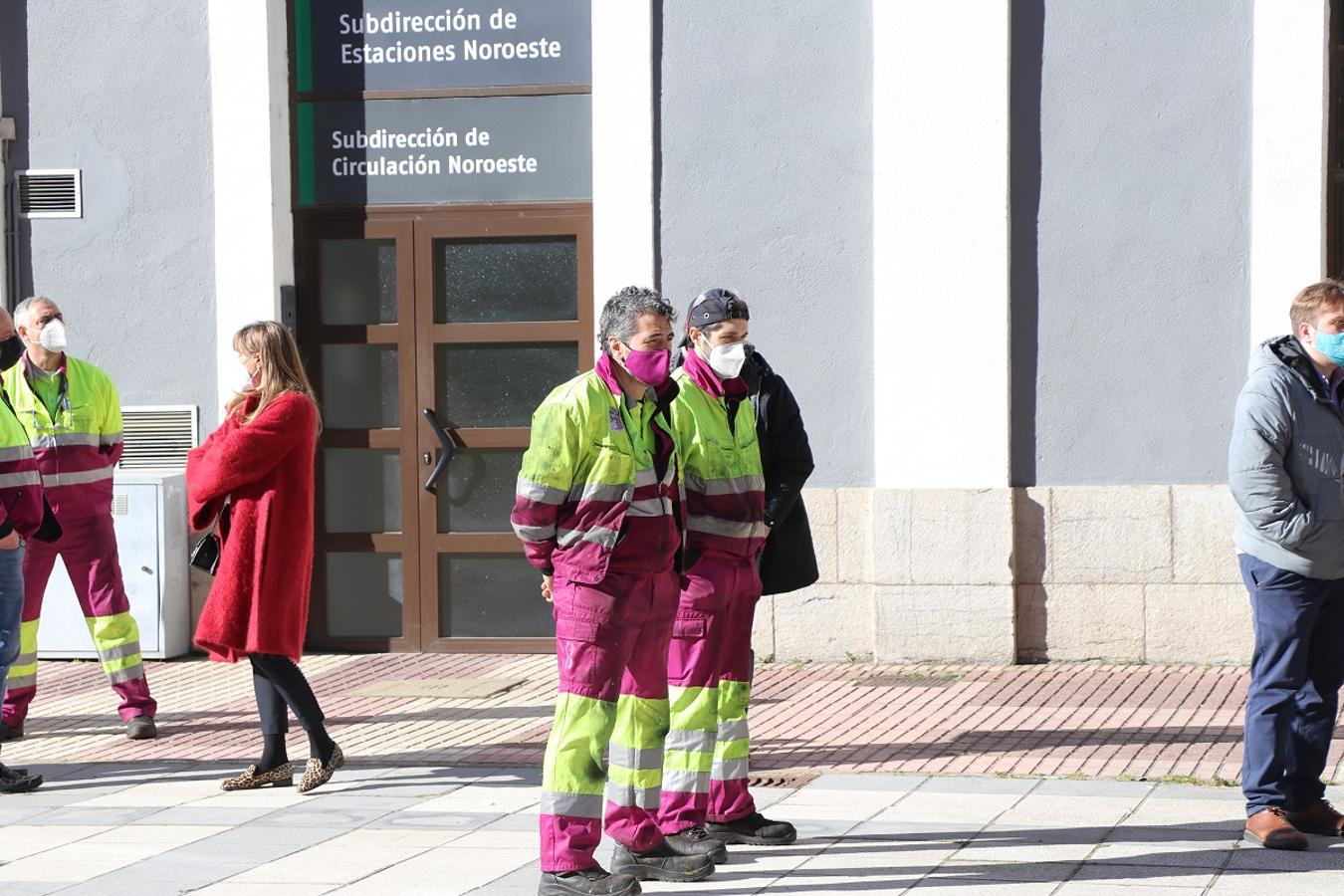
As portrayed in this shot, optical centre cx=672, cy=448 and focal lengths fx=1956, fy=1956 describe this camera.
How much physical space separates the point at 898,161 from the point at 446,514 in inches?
130

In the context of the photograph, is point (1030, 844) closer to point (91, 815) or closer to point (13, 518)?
point (91, 815)

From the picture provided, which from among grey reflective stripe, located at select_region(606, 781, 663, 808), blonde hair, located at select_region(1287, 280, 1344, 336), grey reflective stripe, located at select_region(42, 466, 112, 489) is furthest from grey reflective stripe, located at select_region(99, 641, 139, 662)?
blonde hair, located at select_region(1287, 280, 1344, 336)

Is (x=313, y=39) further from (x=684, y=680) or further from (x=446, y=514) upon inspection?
(x=684, y=680)

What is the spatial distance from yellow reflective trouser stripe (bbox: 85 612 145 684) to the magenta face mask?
3992 mm

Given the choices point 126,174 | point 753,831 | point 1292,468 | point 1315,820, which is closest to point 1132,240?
point 1292,468

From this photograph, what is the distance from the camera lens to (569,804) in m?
5.62

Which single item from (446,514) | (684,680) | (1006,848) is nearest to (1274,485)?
(1006,848)

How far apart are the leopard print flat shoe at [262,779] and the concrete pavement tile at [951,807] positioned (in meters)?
2.32

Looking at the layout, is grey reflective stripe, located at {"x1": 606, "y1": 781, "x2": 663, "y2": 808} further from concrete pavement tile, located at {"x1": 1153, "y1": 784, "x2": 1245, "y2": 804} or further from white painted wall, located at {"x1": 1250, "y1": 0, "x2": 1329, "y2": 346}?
A: white painted wall, located at {"x1": 1250, "y1": 0, "x2": 1329, "y2": 346}

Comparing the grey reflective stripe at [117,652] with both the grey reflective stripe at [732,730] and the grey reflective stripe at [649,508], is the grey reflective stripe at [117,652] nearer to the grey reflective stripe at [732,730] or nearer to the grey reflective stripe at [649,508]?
the grey reflective stripe at [732,730]

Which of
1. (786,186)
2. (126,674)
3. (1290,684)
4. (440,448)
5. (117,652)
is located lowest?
(126,674)

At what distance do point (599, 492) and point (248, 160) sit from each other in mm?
6324

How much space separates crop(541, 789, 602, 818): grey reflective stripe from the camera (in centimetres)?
562

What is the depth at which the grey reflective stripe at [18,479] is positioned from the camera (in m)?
7.44
